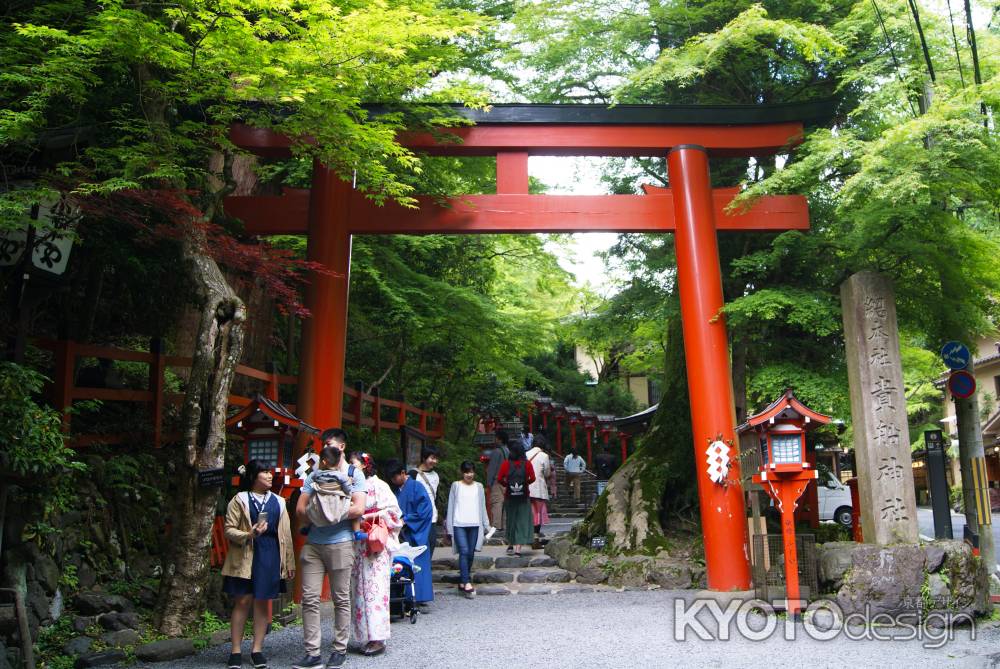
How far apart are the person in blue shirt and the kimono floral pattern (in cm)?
159

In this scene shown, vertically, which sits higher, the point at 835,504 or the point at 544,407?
the point at 544,407

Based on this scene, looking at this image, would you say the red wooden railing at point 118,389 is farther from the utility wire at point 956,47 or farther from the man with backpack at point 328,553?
the utility wire at point 956,47

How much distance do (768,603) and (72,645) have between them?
670cm

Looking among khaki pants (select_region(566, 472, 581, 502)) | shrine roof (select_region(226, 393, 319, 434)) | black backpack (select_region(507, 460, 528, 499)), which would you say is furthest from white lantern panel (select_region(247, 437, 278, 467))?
khaki pants (select_region(566, 472, 581, 502))

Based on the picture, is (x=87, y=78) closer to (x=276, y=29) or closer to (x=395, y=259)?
(x=276, y=29)

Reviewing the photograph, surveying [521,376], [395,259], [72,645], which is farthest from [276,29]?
[521,376]

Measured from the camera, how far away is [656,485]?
12.5 m

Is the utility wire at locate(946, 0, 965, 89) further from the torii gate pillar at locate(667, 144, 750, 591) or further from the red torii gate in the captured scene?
the torii gate pillar at locate(667, 144, 750, 591)

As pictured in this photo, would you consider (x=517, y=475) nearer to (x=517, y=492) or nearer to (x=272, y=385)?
(x=517, y=492)

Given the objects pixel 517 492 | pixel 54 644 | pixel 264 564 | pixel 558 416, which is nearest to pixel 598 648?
pixel 264 564

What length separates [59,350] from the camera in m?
8.27

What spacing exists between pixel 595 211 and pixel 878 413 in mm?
4321

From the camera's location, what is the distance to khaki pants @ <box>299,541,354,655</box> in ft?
20.3

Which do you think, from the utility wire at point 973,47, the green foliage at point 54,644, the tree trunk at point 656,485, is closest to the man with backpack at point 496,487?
the tree trunk at point 656,485
